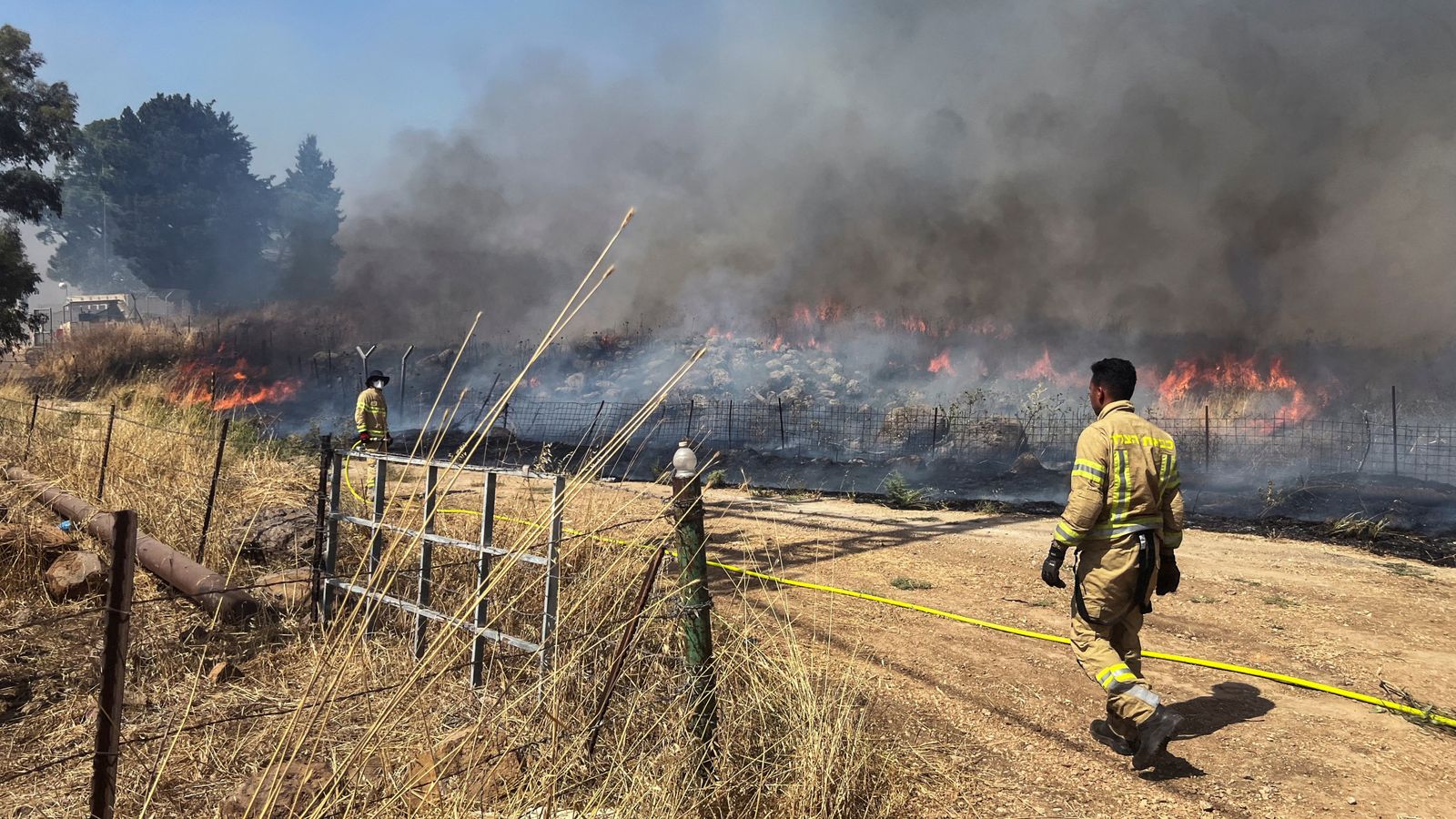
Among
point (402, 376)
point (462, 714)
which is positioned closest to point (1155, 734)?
point (462, 714)

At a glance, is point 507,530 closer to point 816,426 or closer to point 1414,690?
point 1414,690

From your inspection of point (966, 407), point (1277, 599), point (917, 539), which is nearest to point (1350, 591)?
point (1277, 599)

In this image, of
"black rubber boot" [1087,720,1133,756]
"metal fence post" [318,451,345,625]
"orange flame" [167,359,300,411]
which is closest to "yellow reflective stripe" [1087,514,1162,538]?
"black rubber boot" [1087,720,1133,756]

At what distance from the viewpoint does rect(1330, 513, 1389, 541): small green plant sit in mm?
8716

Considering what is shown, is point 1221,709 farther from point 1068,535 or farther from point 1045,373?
point 1045,373

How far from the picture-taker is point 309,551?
5.16 meters

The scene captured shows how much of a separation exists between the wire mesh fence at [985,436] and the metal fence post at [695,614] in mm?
9680

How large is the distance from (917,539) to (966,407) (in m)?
13.9

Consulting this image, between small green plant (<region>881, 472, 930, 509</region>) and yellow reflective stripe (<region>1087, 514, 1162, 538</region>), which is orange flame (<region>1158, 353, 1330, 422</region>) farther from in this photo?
yellow reflective stripe (<region>1087, 514, 1162, 538</region>)

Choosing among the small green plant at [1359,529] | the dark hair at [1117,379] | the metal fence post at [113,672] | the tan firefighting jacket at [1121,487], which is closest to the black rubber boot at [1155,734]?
the tan firefighting jacket at [1121,487]

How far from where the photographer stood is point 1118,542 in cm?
341

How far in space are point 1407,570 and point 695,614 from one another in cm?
779

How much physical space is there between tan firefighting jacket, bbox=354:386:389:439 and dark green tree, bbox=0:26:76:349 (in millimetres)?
13913

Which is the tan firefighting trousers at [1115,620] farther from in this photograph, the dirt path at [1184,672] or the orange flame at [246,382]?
the orange flame at [246,382]
